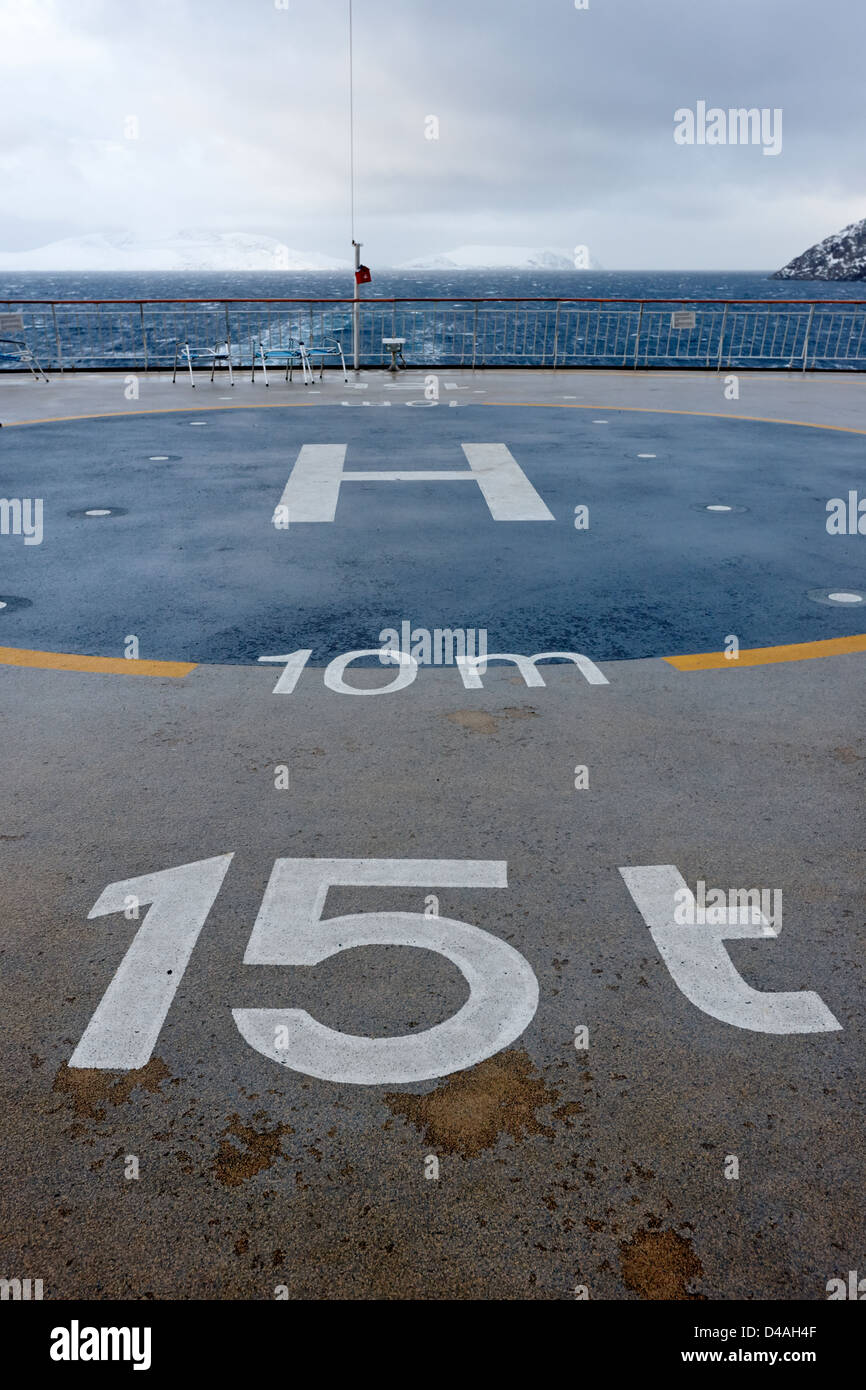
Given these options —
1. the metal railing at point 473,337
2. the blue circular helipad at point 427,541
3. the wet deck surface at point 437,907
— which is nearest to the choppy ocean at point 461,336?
the metal railing at point 473,337

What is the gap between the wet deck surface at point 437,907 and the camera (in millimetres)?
2416

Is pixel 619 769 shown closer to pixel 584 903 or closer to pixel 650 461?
pixel 584 903

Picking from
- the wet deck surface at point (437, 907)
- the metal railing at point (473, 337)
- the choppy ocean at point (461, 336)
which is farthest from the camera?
the choppy ocean at point (461, 336)

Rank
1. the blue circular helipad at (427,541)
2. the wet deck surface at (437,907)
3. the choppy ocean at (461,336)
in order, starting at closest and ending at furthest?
1. the wet deck surface at (437,907)
2. the blue circular helipad at (427,541)
3. the choppy ocean at (461,336)

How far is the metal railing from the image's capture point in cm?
2084

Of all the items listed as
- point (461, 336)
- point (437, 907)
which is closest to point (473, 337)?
point (437, 907)

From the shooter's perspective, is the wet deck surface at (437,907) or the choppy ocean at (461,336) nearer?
the wet deck surface at (437,907)

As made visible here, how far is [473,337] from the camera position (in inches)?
1167

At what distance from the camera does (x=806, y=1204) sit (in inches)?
98.0

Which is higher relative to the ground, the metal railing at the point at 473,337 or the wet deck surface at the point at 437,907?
the metal railing at the point at 473,337

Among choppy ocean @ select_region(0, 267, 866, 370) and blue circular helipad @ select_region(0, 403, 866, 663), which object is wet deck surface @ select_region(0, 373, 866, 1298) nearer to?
blue circular helipad @ select_region(0, 403, 866, 663)

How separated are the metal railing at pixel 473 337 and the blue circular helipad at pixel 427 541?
526 centimetres

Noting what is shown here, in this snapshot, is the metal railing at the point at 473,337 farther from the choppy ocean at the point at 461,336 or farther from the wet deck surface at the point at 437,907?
the wet deck surface at the point at 437,907
